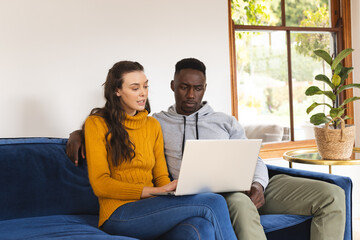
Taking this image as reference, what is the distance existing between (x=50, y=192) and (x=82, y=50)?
94cm

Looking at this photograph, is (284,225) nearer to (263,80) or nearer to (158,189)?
(158,189)

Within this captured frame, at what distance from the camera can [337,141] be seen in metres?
2.79

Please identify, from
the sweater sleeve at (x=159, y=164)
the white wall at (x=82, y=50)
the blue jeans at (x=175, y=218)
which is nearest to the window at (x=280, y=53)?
the white wall at (x=82, y=50)

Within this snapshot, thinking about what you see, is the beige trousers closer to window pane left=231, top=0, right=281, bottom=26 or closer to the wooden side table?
the wooden side table

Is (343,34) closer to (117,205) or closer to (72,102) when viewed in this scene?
(72,102)

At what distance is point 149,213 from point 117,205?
0.63 feet

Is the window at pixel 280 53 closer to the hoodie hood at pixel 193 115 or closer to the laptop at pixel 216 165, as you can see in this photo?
the hoodie hood at pixel 193 115

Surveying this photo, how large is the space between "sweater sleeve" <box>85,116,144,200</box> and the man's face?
590mm

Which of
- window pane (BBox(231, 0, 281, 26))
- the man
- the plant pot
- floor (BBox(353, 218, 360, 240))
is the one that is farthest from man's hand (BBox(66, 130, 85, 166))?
floor (BBox(353, 218, 360, 240))

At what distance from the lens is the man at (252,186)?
79.6 inches

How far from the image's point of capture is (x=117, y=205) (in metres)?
1.93

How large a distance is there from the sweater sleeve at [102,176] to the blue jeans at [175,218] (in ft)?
0.20

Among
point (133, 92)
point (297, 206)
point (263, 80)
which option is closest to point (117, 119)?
point (133, 92)

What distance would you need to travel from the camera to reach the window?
354cm
